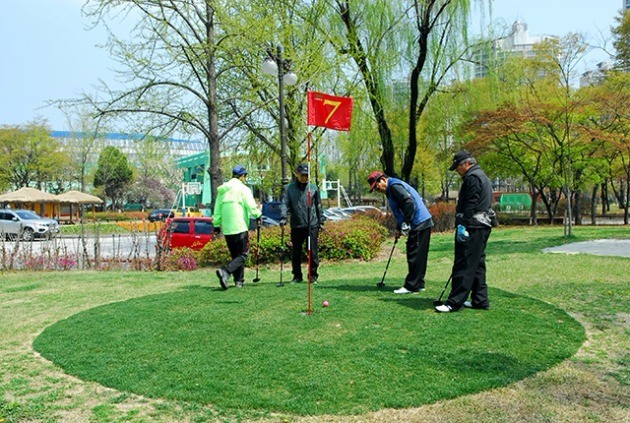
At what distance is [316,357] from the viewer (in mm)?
4664

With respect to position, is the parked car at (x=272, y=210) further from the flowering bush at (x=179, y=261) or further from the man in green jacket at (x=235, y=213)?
the man in green jacket at (x=235, y=213)

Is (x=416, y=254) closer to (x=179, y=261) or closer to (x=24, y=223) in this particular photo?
(x=179, y=261)

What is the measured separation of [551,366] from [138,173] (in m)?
65.7

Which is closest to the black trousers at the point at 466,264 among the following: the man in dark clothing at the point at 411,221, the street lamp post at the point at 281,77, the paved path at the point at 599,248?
the man in dark clothing at the point at 411,221

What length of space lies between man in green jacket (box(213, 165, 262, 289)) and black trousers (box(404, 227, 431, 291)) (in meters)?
2.43

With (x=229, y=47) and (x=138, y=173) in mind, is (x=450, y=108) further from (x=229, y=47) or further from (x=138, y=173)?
(x=138, y=173)

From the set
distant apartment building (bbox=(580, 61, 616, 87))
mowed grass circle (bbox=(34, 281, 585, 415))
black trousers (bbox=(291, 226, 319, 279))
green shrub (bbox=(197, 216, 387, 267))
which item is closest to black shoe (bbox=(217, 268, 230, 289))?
mowed grass circle (bbox=(34, 281, 585, 415))

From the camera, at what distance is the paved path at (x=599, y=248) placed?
12987 mm

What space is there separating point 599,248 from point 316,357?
12.0m

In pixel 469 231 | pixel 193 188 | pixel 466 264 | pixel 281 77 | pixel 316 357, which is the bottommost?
pixel 316 357

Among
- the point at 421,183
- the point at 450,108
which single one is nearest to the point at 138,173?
the point at 421,183

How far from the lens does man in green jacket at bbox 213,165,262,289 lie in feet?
Result: 27.0

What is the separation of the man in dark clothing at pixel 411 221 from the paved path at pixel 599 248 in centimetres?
724

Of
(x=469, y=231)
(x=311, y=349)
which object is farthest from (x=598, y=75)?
(x=311, y=349)
